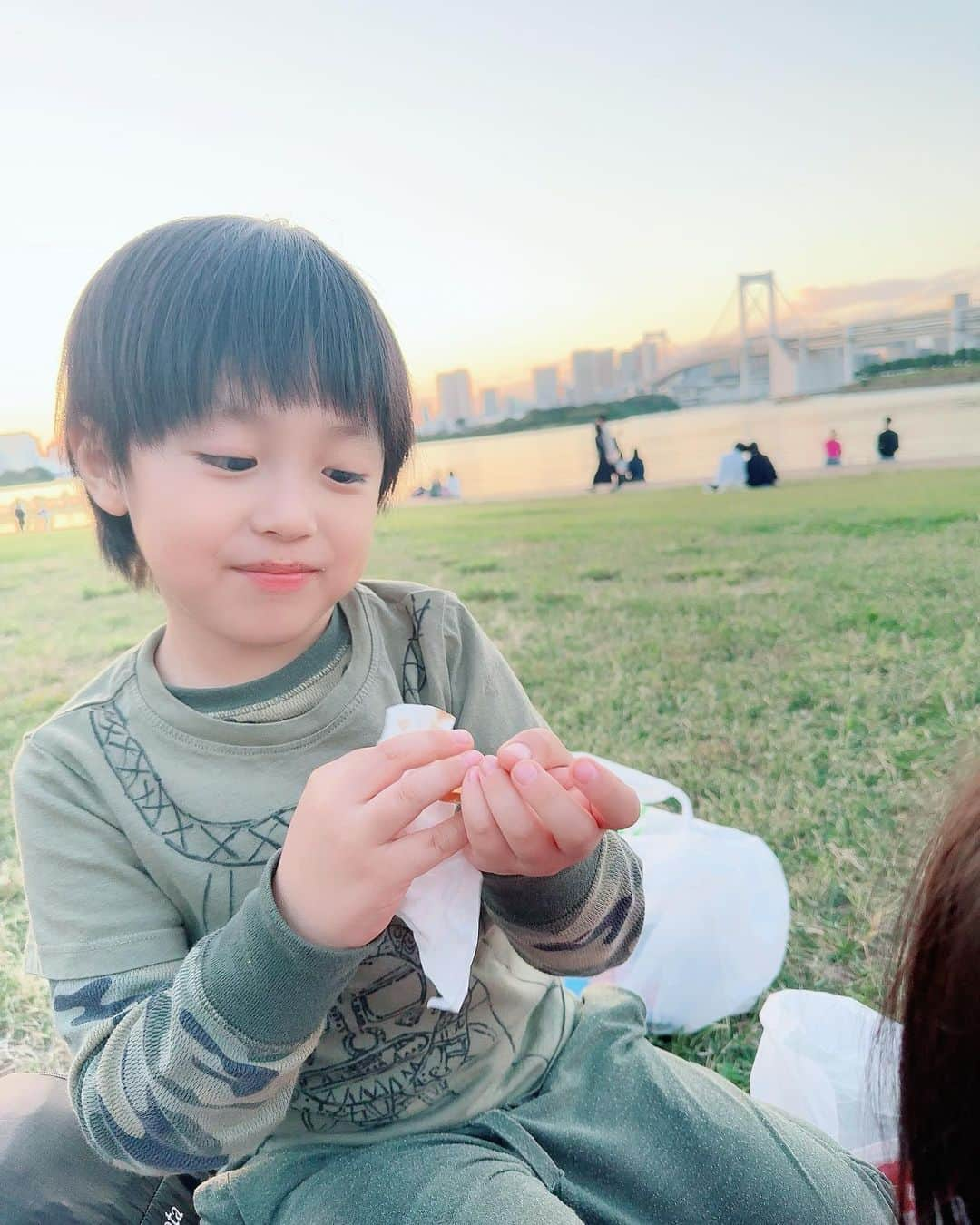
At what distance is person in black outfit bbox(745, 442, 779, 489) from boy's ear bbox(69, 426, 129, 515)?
221 cm

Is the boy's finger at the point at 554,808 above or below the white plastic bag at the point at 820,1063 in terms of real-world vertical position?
above

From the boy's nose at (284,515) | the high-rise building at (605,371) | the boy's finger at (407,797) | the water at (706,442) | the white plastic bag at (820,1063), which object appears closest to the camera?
the boy's finger at (407,797)

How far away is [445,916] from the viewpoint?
0.75m

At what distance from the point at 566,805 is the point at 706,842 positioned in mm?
866

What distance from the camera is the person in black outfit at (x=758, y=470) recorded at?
8.99 ft

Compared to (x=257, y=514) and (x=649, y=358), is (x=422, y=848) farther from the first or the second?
(x=649, y=358)

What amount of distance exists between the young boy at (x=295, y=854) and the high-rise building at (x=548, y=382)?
5.88 ft

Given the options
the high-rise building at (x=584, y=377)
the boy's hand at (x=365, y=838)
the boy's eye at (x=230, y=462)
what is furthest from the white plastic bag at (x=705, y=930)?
the high-rise building at (x=584, y=377)

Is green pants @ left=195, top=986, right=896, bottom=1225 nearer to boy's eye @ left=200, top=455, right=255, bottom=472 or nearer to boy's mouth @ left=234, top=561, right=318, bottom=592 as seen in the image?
boy's mouth @ left=234, top=561, right=318, bottom=592

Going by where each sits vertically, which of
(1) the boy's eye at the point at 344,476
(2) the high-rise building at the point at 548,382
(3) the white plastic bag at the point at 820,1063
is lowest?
(3) the white plastic bag at the point at 820,1063

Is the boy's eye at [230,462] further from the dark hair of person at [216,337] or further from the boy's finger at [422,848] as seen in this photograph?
the boy's finger at [422,848]

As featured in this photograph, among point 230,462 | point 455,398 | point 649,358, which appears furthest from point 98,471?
point 649,358

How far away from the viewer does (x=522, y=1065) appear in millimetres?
914

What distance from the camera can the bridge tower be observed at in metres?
2.46
